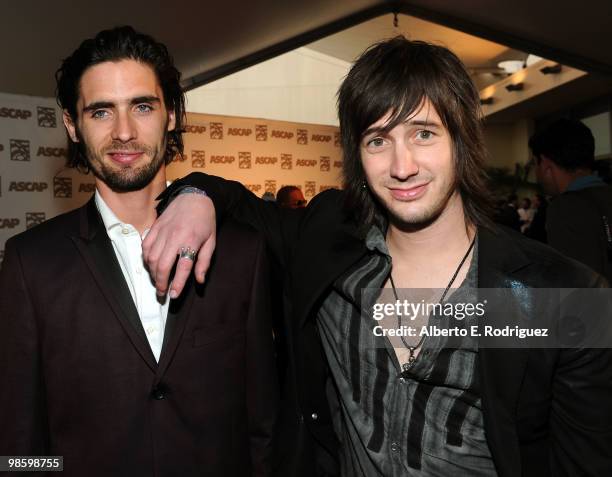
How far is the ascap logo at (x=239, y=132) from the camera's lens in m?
7.35

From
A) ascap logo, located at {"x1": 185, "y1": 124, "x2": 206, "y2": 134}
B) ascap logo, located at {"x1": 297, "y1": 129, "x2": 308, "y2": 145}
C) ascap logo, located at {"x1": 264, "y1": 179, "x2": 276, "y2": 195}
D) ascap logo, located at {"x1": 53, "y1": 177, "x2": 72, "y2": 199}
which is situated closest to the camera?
ascap logo, located at {"x1": 53, "y1": 177, "x2": 72, "y2": 199}

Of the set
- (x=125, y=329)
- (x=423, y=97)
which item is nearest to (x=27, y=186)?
(x=125, y=329)

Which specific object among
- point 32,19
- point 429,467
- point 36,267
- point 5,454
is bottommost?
point 429,467

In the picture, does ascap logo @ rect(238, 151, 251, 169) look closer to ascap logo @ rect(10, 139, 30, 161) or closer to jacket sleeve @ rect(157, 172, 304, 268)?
ascap logo @ rect(10, 139, 30, 161)

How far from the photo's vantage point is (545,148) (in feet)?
10.8


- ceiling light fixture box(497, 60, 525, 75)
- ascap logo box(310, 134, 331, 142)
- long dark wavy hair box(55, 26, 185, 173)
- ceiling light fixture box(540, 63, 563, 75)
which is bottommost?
long dark wavy hair box(55, 26, 185, 173)

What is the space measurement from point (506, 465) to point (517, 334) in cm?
34

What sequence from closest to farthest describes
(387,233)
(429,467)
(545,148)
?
(429,467), (387,233), (545,148)

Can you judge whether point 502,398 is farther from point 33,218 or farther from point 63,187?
point 63,187

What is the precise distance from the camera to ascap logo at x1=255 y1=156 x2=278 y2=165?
7629mm

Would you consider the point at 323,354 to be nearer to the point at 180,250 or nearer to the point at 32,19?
the point at 180,250

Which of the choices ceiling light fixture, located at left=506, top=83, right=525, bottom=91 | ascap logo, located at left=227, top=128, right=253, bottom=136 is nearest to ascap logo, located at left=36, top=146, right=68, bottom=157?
ascap logo, located at left=227, top=128, right=253, bottom=136

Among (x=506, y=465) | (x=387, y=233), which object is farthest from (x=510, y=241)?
(x=506, y=465)
